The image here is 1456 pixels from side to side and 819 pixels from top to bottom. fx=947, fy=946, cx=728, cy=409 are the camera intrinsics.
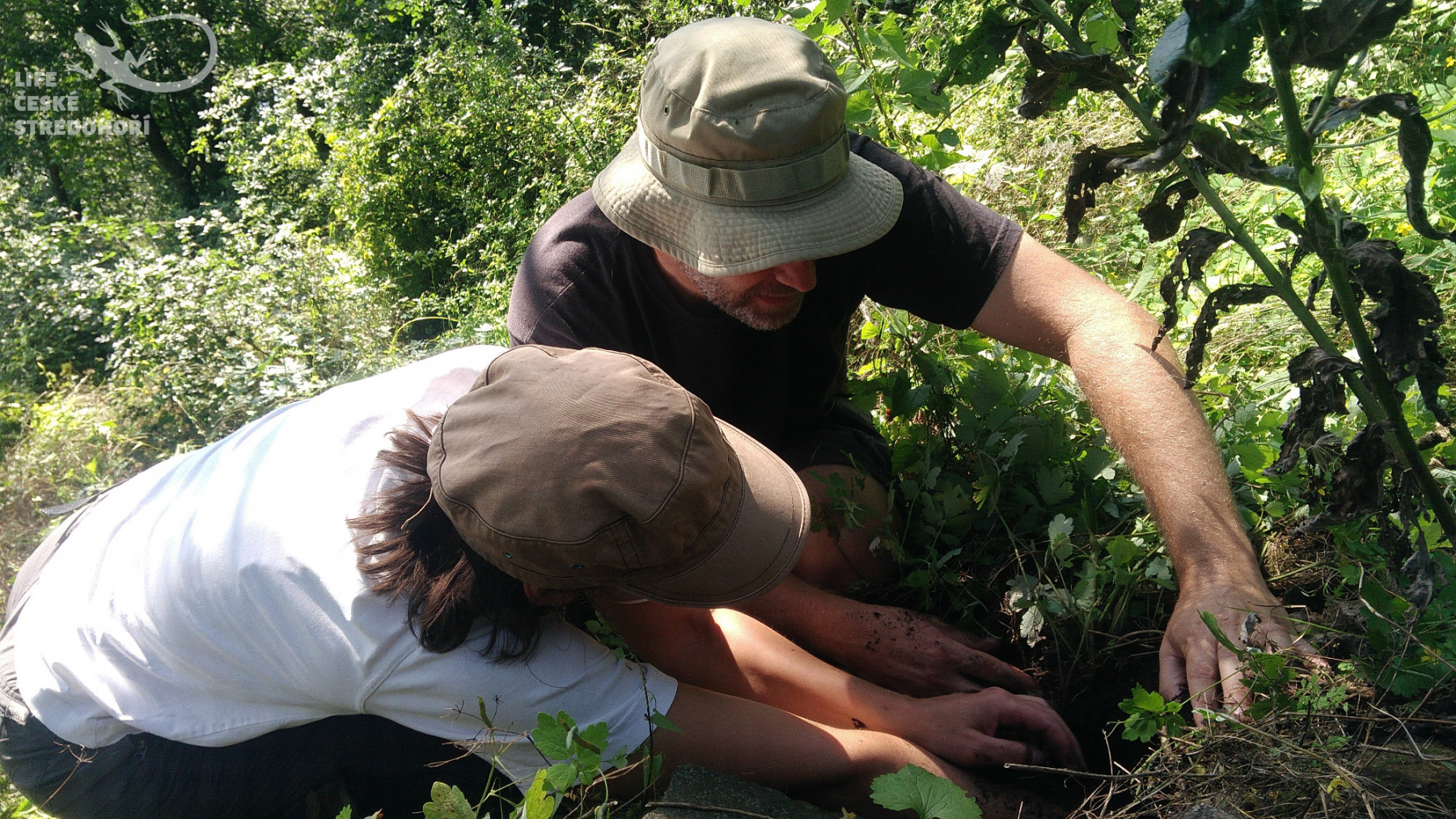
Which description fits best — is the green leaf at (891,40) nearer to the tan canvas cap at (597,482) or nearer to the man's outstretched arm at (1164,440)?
the man's outstretched arm at (1164,440)

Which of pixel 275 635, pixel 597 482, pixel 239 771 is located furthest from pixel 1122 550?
pixel 239 771

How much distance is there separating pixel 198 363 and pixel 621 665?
4.08 m

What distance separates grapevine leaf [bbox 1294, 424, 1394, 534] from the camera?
46.6 inches

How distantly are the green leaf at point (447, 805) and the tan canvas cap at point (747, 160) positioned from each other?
0.98m

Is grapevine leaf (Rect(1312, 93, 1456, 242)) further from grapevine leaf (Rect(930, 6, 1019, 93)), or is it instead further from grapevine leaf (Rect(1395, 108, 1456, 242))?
grapevine leaf (Rect(930, 6, 1019, 93))

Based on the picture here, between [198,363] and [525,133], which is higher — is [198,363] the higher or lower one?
the lower one

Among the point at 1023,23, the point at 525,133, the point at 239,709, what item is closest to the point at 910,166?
the point at 1023,23

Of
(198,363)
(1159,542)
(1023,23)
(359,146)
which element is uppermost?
(1023,23)

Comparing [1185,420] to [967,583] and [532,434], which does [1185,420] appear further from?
[532,434]

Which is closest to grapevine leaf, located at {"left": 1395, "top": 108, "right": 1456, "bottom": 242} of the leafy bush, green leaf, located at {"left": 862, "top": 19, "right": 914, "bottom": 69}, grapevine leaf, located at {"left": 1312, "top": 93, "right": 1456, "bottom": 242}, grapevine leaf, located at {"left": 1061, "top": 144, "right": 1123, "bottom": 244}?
grapevine leaf, located at {"left": 1312, "top": 93, "right": 1456, "bottom": 242}

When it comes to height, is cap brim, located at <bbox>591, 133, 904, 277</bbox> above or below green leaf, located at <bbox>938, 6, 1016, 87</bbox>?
below

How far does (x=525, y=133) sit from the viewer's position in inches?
236

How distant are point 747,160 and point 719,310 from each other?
468 millimetres

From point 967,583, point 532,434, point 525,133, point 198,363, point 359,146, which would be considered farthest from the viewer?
point 359,146
